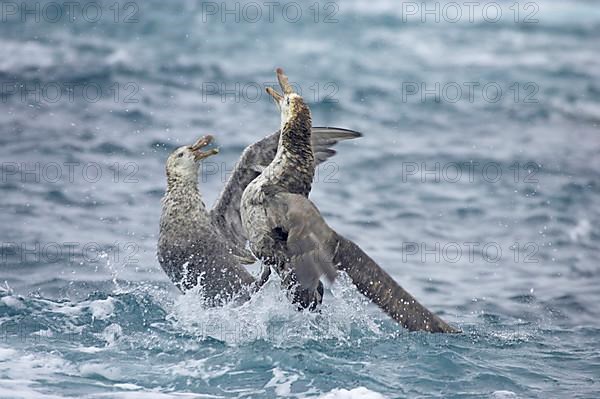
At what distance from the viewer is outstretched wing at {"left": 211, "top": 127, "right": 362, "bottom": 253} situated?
8.09m

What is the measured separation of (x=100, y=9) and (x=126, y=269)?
1046cm

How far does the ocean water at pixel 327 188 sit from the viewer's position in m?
7.29

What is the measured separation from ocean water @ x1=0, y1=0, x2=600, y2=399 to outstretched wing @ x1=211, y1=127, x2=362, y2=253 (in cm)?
71

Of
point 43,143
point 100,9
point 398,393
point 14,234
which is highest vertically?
point 100,9

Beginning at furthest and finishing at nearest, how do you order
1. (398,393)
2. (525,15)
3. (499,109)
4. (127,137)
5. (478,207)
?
(525,15)
(499,109)
(127,137)
(478,207)
(398,393)

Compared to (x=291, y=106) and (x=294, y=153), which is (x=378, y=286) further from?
(x=291, y=106)

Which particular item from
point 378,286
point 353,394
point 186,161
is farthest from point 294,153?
point 353,394

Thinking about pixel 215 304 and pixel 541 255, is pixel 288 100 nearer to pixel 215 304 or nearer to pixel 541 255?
pixel 215 304

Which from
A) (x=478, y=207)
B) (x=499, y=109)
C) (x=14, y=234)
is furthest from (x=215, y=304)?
(x=499, y=109)

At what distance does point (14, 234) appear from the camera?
10.2 meters

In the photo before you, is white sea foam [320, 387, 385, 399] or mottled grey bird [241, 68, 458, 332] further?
mottled grey bird [241, 68, 458, 332]

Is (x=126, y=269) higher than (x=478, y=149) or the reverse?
the reverse

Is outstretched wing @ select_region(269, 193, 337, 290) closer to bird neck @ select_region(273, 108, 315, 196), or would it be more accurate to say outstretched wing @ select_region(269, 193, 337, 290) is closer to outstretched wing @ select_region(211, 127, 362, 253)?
bird neck @ select_region(273, 108, 315, 196)

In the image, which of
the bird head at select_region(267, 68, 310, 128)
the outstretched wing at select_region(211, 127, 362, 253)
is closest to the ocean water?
the outstretched wing at select_region(211, 127, 362, 253)
